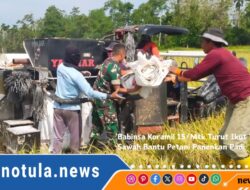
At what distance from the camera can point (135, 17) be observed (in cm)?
388

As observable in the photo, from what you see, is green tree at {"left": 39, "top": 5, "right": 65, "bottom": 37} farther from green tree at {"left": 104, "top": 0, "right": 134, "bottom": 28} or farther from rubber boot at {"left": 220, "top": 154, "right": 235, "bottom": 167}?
rubber boot at {"left": 220, "top": 154, "right": 235, "bottom": 167}

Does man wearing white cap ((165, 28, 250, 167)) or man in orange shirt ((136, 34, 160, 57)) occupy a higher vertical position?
man in orange shirt ((136, 34, 160, 57))

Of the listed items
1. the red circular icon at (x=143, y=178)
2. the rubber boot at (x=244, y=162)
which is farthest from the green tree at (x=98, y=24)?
the rubber boot at (x=244, y=162)

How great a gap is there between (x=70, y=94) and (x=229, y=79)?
1127mm

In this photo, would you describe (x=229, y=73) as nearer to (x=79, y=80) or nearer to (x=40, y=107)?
(x=79, y=80)

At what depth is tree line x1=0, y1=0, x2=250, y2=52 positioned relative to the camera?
358cm

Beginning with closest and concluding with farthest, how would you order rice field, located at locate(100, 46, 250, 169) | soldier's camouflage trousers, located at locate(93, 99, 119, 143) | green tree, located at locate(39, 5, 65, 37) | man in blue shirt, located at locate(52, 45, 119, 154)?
1. rice field, located at locate(100, 46, 250, 169)
2. green tree, located at locate(39, 5, 65, 37)
3. man in blue shirt, located at locate(52, 45, 119, 154)
4. soldier's camouflage trousers, located at locate(93, 99, 119, 143)

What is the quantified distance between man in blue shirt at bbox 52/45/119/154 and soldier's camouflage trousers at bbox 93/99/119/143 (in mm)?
165

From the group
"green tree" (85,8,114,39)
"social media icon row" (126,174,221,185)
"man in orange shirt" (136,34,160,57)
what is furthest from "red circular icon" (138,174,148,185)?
"man in orange shirt" (136,34,160,57)

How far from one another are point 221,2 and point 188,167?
144 centimetres

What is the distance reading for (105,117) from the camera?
12.9 ft

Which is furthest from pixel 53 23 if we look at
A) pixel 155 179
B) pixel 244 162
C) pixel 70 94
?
pixel 244 162

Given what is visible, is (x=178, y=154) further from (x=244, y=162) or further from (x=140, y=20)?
(x=140, y=20)

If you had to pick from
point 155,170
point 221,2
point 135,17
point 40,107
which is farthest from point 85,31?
point 155,170
